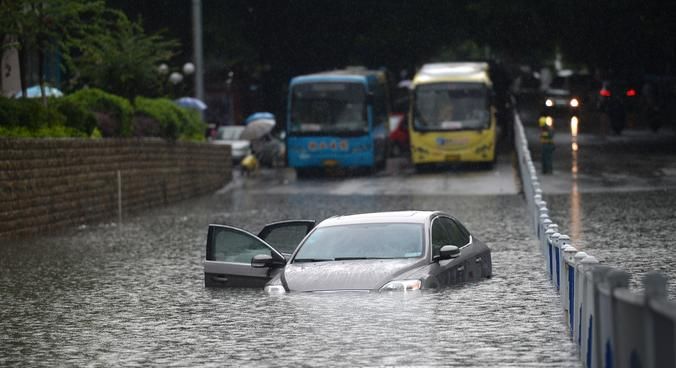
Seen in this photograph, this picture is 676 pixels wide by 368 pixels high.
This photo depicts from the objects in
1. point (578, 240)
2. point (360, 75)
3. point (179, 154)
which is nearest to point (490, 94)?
point (360, 75)

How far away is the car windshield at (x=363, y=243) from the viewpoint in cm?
1538

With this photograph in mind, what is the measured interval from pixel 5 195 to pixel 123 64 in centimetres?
1589

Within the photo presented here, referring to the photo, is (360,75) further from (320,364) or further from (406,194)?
(320,364)

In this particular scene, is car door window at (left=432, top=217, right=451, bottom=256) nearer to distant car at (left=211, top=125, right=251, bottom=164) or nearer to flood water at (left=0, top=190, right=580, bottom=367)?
flood water at (left=0, top=190, right=580, bottom=367)

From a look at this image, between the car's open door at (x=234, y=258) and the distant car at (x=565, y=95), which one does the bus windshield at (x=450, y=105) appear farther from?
the car's open door at (x=234, y=258)

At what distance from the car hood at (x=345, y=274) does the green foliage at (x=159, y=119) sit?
24.0 m

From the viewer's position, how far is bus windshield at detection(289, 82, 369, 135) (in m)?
48.5

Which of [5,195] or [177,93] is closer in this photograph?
[5,195]

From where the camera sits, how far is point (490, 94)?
4797 centimetres

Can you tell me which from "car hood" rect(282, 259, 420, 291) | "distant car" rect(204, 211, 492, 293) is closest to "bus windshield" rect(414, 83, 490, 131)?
"distant car" rect(204, 211, 492, 293)

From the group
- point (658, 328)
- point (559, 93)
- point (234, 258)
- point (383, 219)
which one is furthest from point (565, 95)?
point (658, 328)

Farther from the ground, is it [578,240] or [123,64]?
[123,64]

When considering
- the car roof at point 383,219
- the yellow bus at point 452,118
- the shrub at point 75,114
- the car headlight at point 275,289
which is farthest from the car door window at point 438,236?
the yellow bus at point 452,118

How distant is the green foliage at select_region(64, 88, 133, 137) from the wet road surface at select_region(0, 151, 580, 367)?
1044 centimetres
